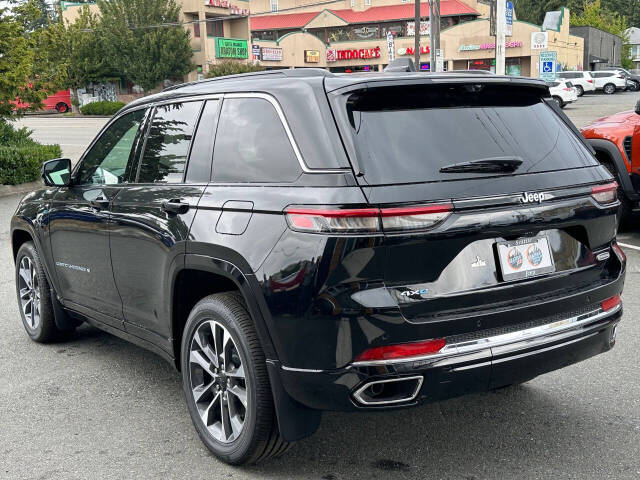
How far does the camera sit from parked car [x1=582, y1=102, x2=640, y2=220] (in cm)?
867

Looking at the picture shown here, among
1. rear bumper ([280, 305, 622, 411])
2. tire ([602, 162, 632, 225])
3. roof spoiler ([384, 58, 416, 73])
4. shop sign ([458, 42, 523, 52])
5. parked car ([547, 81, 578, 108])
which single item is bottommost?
parked car ([547, 81, 578, 108])

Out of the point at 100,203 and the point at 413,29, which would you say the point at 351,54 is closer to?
the point at 413,29

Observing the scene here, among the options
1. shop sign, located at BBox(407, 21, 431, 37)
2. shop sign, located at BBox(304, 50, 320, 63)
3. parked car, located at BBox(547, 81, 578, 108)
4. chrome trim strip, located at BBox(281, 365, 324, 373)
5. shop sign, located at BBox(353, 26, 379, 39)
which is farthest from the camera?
shop sign, located at BBox(353, 26, 379, 39)

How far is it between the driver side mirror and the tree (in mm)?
53006

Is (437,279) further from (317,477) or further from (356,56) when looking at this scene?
(356,56)

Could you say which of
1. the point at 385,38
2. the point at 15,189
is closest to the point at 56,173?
the point at 15,189

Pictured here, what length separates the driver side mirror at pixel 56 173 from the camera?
17.0 ft

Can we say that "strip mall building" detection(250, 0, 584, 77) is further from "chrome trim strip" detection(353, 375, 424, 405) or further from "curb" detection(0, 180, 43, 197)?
"chrome trim strip" detection(353, 375, 424, 405)

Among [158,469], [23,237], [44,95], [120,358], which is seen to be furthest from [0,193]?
[158,469]

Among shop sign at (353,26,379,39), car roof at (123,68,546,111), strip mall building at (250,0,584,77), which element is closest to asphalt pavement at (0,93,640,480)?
car roof at (123,68,546,111)

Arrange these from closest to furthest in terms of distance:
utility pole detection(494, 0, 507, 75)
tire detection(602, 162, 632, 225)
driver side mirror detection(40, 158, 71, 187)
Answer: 1. driver side mirror detection(40, 158, 71, 187)
2. tire detection(602, 162, 632, 225)
3. utility pole detection(494, 0, 507, 75)

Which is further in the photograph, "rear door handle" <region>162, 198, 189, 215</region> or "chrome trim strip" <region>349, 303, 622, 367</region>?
"rear door handle" <region>162, 198, 189, 215</region>

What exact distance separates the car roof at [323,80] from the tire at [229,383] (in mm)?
1019

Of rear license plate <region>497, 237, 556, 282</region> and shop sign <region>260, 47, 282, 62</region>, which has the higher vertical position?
rear license plate <region>497, 237, 556, 282</region>
